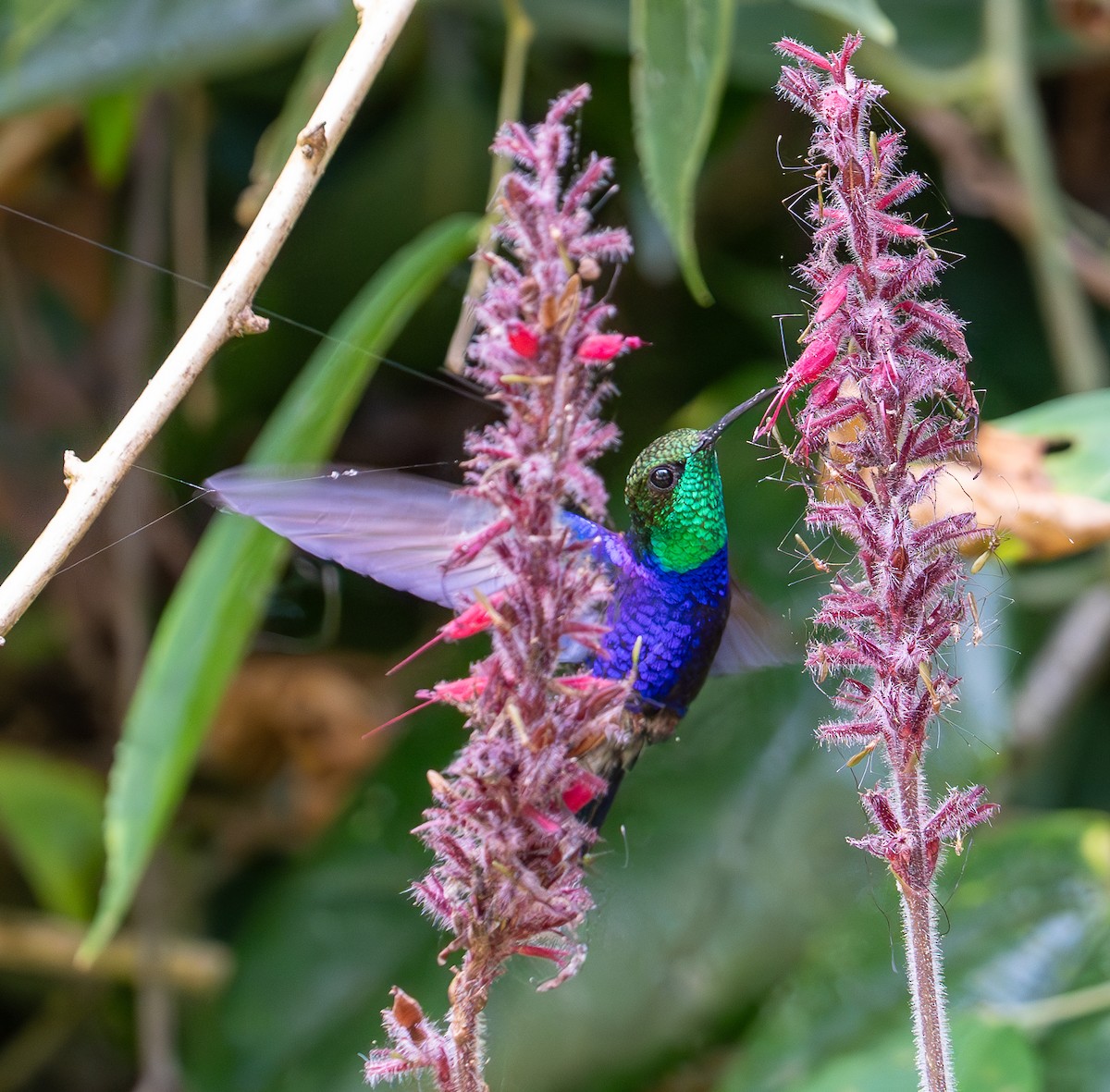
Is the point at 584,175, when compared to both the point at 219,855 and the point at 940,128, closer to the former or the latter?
the point at 940,128

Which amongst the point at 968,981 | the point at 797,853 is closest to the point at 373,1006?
the point at 797,853

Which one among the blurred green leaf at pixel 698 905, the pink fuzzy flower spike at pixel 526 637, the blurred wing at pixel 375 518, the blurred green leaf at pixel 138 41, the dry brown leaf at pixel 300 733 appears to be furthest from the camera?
the dry brown leaf at pixel 300 733

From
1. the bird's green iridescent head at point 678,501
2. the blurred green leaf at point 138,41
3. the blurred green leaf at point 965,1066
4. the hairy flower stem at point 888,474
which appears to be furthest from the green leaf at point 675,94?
the blurred green leaf at point 138,41

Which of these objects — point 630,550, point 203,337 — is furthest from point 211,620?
point 203,337

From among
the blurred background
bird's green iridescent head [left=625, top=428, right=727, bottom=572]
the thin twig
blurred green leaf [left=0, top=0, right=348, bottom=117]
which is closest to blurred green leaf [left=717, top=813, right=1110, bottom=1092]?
the blurred background

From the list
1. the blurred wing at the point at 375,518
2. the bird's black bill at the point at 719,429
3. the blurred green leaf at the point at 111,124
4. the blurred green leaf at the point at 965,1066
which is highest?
the blurred green leaf at the point at 111,124

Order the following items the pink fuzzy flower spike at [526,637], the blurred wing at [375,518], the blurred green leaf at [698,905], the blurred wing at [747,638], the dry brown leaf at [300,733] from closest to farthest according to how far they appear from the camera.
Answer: the pink fuzzy flower spike at [526,637] < the blurred wing at [375,518] < the blurred wing at [747,638] < the blurred green leaf at [698,905] < the dry brown leaf at [300,733]

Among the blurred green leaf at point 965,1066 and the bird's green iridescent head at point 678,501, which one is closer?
the bird's green iridescent head at point 678,501

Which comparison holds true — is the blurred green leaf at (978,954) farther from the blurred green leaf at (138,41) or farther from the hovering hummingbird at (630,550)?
the blurred green leaf at (138,41)
